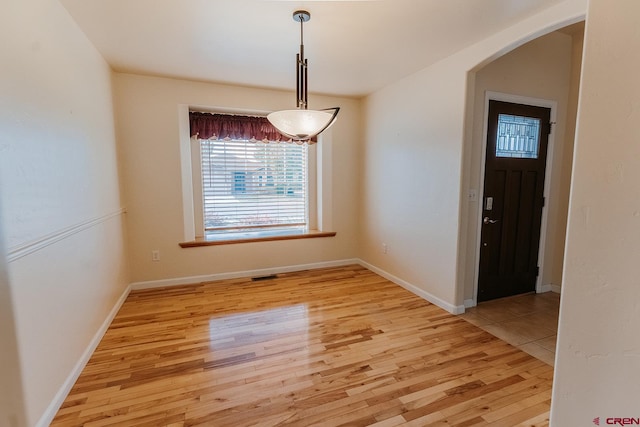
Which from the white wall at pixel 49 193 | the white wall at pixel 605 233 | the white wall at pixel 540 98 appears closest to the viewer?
the white wall at pixel 605 233

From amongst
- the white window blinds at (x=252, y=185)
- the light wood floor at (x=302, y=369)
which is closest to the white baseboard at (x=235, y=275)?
the light wood floor at (x=302, y=369)

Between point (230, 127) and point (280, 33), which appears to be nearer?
point (280, 33)

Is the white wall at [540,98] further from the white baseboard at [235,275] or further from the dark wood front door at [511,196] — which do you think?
the white baseboard at [235,275]

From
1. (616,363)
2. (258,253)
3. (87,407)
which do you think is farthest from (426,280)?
(87,407)

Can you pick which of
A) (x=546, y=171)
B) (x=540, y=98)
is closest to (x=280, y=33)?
(x=540, y=98)

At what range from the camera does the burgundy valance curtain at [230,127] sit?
145 inches

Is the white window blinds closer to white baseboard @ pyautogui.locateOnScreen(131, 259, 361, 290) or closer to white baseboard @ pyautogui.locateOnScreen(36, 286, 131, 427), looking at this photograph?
white baseboard @ pyautogui.locateOnScreen(131, 259, 361, 290)

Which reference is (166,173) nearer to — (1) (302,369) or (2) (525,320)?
(1) (302,369)

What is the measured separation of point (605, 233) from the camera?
901 mm

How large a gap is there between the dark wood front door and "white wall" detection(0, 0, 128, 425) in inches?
139

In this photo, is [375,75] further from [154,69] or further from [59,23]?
[59,23]

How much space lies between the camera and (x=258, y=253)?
4035 mm

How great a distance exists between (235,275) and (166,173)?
1546 millimetres

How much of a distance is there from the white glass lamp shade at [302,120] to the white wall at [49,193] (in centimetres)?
134
